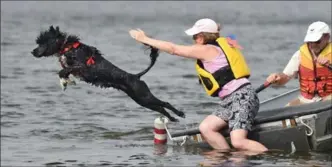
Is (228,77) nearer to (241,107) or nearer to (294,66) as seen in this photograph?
(241,107)

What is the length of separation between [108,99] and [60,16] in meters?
24.9

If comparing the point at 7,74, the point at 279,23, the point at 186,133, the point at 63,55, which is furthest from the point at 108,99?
the point at 279,23

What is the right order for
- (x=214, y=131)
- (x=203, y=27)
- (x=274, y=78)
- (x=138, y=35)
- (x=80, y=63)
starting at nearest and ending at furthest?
(x=80, y=63), (x=138, y=35), (x=203, y=27), (x=214, y=131), (x=274, y=78)

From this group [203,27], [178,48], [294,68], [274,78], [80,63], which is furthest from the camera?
[294,68]

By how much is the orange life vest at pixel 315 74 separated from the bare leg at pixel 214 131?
3.99 ft

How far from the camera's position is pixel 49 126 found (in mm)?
15547

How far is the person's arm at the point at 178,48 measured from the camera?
35.7ft

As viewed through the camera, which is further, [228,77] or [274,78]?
[274,78]

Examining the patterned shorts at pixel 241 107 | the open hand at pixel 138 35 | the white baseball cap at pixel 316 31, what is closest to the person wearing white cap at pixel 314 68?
the white baseball cap at pixel 316 31

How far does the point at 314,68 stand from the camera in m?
12.1

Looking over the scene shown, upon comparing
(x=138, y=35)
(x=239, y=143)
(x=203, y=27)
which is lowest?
(x=239, y=143)

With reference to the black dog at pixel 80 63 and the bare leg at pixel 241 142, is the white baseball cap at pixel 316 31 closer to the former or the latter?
the bare leg at pixel 241 142

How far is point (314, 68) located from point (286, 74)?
338 millimetres

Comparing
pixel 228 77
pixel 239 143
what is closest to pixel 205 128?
pixel 239 143
